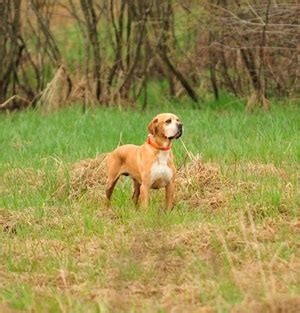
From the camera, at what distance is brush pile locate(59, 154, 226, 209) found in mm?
9453

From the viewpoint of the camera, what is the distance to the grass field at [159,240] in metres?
6.50

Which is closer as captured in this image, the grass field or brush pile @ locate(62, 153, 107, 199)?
the grass field

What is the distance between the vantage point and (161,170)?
8.91 m

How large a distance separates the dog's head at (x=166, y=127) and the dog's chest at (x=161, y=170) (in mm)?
168

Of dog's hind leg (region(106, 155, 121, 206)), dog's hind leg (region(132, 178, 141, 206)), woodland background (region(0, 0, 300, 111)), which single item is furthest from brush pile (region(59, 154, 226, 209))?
woodland background (region(0, 0, 300, 111))

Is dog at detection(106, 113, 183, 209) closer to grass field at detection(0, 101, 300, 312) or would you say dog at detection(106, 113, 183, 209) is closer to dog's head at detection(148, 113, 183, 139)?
dog's head at detection(148, 113, 183, 139)

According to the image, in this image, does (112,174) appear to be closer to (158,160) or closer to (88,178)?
(158,160)

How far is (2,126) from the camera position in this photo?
49.9 ft

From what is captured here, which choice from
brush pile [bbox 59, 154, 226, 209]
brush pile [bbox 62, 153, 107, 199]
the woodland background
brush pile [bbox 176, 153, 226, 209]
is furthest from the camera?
the woodland background

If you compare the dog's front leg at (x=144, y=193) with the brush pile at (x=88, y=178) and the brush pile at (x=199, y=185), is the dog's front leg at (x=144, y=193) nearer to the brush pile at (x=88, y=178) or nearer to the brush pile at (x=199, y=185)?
the brush pile at (x=199, y=185)

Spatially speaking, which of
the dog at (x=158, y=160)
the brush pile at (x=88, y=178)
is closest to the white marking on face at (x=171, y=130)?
the dog at (x=158, y=160)

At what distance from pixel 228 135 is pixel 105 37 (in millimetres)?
5840

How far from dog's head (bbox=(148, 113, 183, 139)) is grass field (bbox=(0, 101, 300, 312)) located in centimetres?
65

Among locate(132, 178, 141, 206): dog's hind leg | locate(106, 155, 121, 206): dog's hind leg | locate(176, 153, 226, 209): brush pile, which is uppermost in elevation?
locate(106, 155, 121, 206): dog's hind leg
